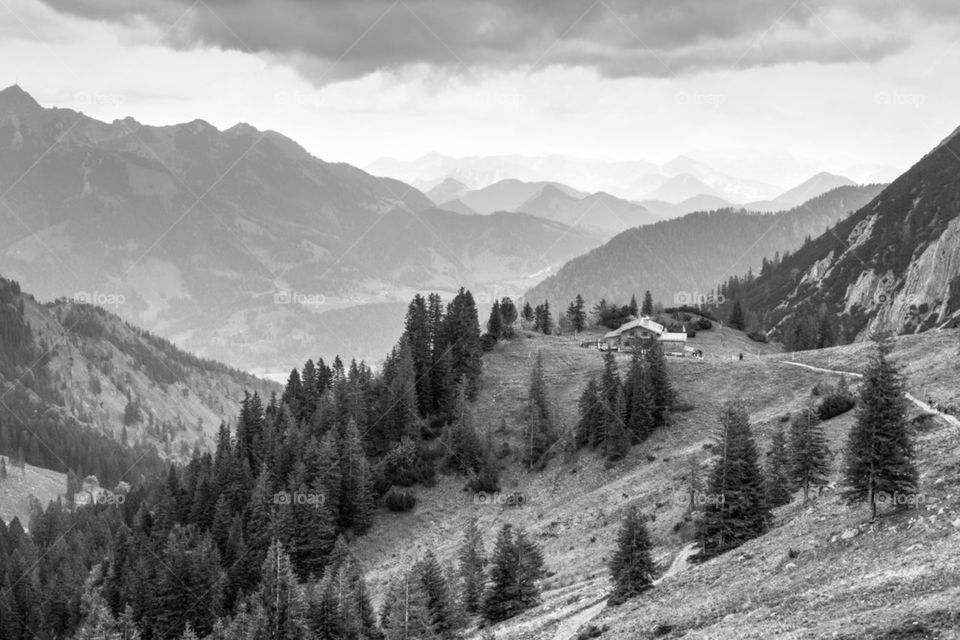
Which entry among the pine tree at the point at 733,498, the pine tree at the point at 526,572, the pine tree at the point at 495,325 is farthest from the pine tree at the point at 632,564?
the pine tree at the point at 495,325

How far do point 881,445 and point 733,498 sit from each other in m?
11.7

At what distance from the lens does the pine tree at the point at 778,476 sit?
57.1 m

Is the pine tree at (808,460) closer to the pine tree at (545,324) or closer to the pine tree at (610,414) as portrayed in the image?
the pine tree at (610,414)

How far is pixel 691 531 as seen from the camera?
60531mm

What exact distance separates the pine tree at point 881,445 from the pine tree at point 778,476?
12.3 m

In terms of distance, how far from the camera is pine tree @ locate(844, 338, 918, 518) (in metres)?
40.3

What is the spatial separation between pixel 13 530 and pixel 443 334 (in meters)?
115

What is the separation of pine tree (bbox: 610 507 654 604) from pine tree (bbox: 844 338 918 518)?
1172 cm

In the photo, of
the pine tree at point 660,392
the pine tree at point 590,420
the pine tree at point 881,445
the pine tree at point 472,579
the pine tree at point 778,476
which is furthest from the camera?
the pine tree at point 590,420

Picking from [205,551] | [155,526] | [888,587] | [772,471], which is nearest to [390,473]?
[205,551]

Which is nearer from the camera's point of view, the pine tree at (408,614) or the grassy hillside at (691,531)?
the grassy hillside at (691,531)

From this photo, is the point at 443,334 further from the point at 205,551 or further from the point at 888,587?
the point at 888,587

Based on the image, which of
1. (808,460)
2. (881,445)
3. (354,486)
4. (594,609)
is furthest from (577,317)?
(881,445)

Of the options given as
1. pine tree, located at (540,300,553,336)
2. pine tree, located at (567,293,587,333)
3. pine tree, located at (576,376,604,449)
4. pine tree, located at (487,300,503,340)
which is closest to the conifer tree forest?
pine tree, located at (487,300,503,340)
